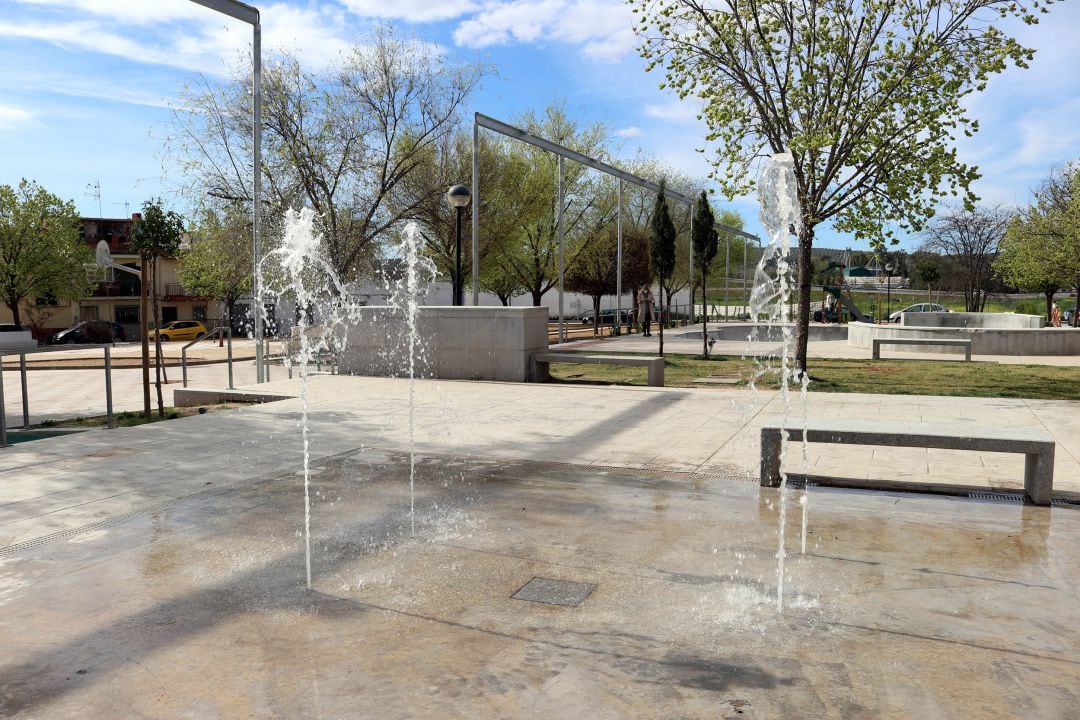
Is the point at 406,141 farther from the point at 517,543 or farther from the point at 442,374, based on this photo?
the point at 517,543

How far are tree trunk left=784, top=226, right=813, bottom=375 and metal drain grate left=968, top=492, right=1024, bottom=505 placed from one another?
8.28m

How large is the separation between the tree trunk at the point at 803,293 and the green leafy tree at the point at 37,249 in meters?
44.0

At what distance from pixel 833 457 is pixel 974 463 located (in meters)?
1.13

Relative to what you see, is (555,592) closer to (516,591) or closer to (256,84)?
(516,591)

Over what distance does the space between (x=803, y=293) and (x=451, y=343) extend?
6245 millimetres

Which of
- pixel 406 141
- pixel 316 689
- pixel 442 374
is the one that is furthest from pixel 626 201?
pixel 316 689

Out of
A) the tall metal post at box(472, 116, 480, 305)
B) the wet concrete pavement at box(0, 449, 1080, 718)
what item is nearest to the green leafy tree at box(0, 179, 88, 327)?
the tall metal post at box(472, 116, 480, 305)

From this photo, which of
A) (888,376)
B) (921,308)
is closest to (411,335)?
(888,376)

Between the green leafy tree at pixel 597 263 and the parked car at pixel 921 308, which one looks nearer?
the green leafy tree at pixel 597 263

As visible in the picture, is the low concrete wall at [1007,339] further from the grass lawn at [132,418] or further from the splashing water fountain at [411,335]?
the grass lawn at [132,418]

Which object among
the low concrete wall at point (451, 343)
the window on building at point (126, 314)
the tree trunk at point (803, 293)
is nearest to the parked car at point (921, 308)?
the tree trunk at point (803, 293)

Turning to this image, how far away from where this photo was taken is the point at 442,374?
1356 cm

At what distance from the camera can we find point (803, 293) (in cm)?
1443

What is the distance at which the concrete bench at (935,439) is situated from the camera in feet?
18.7
